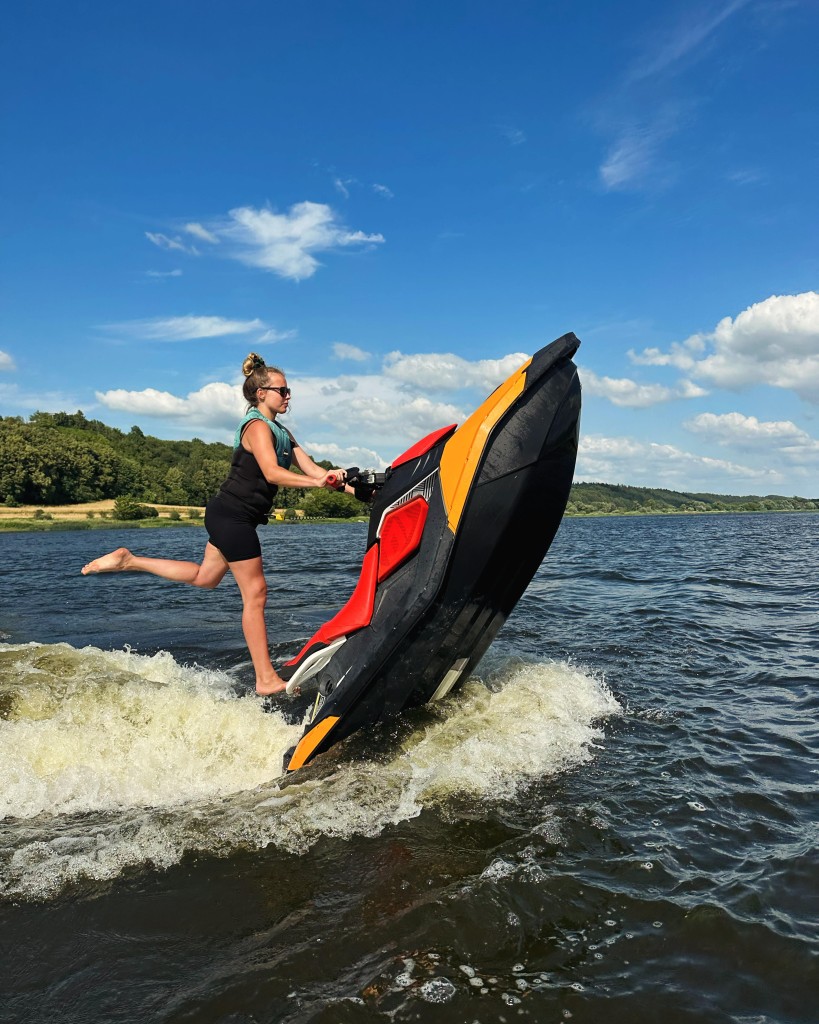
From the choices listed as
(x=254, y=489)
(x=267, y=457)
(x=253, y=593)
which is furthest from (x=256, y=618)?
(x=267, y=457)

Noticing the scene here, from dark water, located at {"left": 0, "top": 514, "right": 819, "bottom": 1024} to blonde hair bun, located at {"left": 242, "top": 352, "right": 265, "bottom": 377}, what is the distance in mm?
2451

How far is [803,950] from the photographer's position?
2.46 m

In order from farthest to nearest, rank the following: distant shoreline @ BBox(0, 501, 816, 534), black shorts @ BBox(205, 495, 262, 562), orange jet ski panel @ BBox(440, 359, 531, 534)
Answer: distant shoreline @ BBox(0, 501, 816, 534)
black shorts @ BBox(205, 495, 262, 562)
orange jet ski panel @ BBox(440, 359, 531, 534)

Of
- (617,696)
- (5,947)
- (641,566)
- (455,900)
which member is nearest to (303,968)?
(455,900)

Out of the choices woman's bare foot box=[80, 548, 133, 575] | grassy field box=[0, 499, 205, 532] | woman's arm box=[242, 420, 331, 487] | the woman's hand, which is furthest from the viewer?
grassy field box=[0, 499, 205, 532]

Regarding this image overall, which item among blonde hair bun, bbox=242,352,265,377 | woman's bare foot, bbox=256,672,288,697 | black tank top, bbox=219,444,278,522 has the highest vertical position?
blonde hair bun, bbox=242,352,265,377

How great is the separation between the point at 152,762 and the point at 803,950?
3.55 m

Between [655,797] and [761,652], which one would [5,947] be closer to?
[655,797]

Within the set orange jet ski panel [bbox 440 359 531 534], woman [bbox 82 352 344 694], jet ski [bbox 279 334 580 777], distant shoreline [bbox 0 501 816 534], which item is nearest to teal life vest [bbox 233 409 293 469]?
woman [bbox 82 352 344 694]

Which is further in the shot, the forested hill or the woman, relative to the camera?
the forested hill

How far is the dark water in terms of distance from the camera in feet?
7.62

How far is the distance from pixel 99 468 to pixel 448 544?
92909 millimetres

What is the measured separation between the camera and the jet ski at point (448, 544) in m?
3.89

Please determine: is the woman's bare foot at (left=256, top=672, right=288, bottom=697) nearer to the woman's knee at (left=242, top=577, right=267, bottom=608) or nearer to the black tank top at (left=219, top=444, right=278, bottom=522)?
the woman's knee at (left=242, top=577, right=267, bottom=608)
